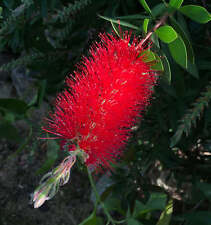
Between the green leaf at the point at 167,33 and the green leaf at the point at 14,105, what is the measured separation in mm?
819

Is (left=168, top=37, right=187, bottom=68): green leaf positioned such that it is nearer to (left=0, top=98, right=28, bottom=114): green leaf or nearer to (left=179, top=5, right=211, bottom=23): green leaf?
(left=179, top=5, right=211, bottom=23): green leaf

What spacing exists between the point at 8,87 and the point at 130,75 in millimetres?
1537

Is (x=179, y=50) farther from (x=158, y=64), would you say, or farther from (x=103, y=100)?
(x=103, y=100)

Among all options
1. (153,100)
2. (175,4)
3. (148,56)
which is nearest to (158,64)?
(148,56)

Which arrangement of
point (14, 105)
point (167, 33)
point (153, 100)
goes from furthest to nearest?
point (14, 105) → point (153, 100) → point (167, 33)

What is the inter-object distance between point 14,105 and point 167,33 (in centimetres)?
88

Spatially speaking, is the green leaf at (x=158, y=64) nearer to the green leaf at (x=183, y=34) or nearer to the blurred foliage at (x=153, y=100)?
the green leaf at (x=183, y=34)

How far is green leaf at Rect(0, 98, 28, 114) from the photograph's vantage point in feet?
4.25

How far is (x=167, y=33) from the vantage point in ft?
2.05

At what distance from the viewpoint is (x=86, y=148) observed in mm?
669

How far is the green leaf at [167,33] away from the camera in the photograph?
1.99 feet

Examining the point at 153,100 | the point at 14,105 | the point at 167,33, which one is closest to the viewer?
the point at 167,33

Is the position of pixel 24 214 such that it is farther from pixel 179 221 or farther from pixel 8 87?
pixel 8 87

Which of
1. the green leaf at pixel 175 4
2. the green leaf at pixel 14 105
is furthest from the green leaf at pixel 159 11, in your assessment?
the green leaf at pixel 14 105
